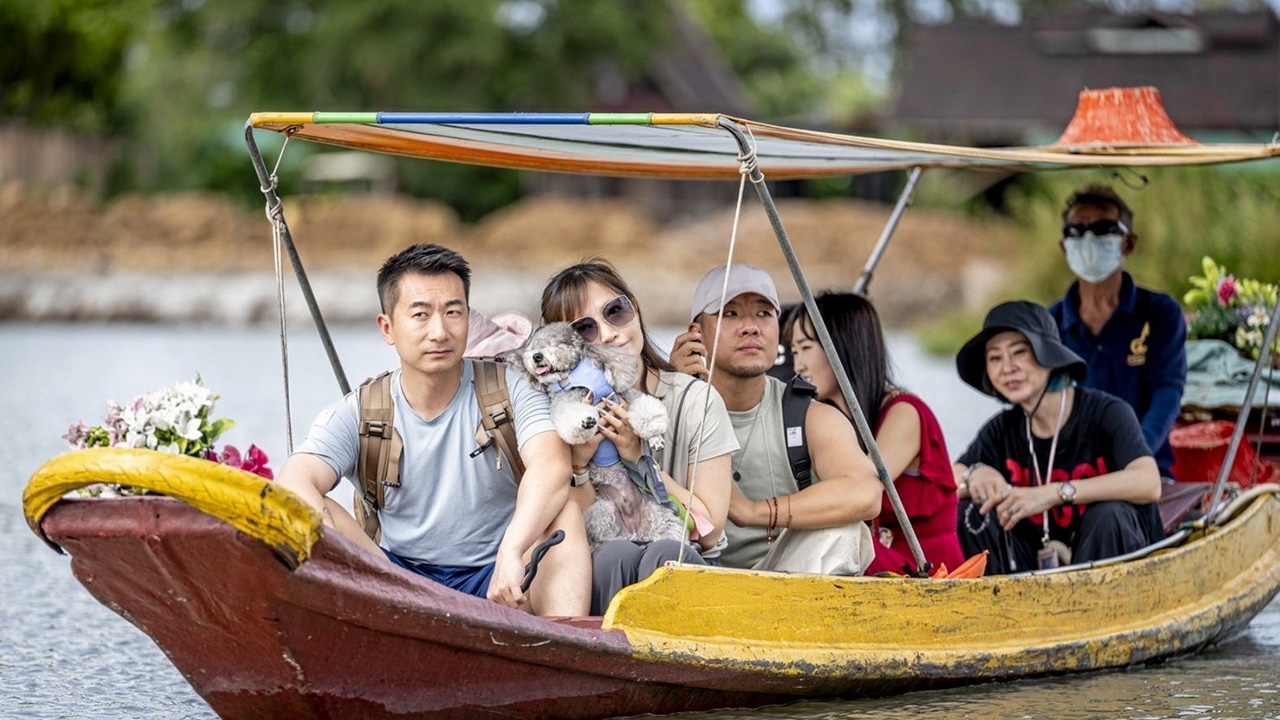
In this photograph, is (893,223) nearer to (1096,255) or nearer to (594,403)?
(1096,255)

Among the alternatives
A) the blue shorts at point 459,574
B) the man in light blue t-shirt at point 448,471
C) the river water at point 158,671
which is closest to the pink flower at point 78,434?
the river water at point 158,671

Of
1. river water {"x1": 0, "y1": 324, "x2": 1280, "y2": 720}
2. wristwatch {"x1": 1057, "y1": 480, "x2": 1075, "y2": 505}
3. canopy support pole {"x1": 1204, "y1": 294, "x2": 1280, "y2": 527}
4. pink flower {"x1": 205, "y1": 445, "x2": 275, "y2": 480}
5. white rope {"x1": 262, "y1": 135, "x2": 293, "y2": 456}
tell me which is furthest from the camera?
canopy support pole {"x1": 1204, "y1": 294, "x2": 1280, "y2": 527}

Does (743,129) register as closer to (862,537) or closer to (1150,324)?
(862,537)

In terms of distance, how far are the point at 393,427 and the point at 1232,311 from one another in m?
4.46

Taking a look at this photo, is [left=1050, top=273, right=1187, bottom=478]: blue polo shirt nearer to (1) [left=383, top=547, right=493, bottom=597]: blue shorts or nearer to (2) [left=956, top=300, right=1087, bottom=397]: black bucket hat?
(2) [left=956, top=300, right=1087, bottom=397]: black bucket hat

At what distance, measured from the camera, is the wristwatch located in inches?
235

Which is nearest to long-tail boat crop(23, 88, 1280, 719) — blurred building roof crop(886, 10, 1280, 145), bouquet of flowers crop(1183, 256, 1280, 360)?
bouquet of flowers crop(1183, 256, 1280, 360)

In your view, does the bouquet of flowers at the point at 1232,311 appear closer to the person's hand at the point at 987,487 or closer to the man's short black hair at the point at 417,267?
the person's hand at the point at 987,487

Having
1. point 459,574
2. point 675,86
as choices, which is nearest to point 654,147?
point 459,574

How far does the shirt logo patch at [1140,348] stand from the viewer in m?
6.95

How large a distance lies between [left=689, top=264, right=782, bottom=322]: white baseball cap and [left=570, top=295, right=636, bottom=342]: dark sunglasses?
1.32 feet

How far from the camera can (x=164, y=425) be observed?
4.11 metres

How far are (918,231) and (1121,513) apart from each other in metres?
23.5

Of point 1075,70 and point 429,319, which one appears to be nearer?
point 429,319
